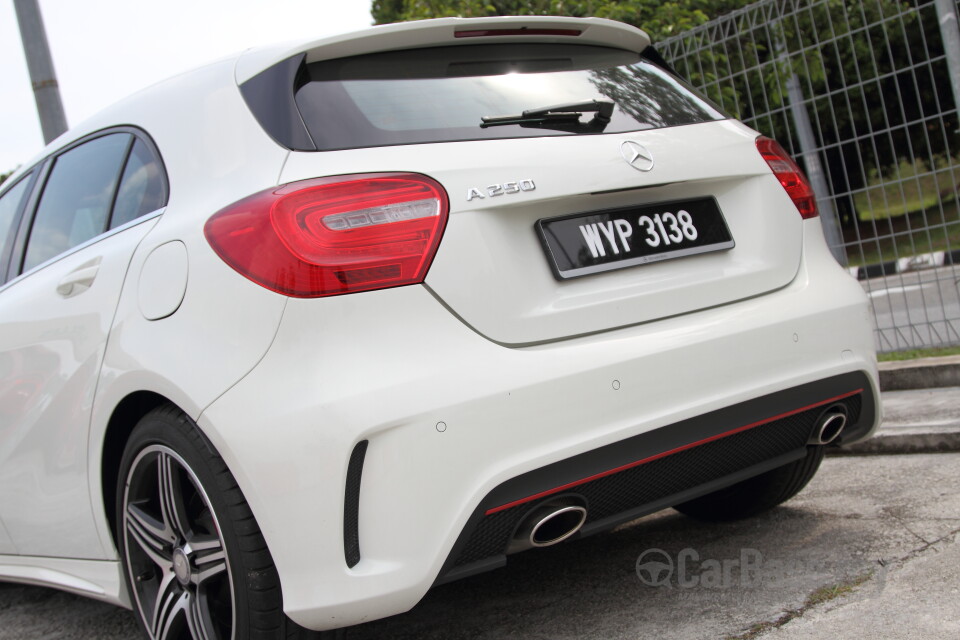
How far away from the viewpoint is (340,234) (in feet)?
7.11

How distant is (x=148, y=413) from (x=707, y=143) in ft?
5.23

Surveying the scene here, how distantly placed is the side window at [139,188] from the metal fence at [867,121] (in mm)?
3721

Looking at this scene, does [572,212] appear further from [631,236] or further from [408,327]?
[408,327]

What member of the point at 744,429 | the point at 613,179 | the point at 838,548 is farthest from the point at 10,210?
the point at 838,548

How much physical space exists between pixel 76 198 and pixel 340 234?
4.71 feet

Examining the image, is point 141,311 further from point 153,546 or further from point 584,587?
point 584,587

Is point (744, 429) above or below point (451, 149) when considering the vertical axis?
below

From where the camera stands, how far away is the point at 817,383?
8.60 ft

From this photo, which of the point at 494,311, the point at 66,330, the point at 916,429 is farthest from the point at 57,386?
the point at 916,429

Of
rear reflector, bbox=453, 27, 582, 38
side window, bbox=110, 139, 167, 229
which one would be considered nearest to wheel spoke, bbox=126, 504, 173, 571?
side window, bbox=110, 139, 167, 229

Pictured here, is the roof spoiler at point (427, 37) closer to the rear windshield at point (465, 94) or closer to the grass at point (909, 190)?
the rear windshield at point (465, 94)

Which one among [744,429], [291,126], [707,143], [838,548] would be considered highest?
[291,126]

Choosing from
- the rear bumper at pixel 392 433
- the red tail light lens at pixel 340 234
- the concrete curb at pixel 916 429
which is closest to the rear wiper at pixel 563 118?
the red tail light lens at pixel 340 234

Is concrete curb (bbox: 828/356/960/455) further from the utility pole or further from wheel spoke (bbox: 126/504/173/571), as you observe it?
the utility pole
